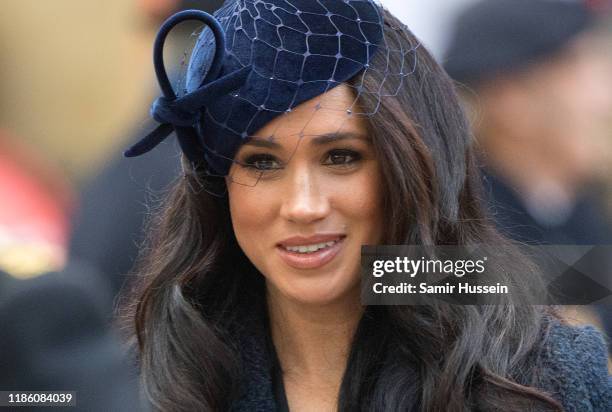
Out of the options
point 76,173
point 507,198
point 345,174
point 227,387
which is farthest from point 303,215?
point 76,173

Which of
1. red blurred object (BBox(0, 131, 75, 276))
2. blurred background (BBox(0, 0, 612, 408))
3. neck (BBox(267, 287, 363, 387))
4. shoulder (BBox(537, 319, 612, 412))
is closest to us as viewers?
shoulder (BBox(537, 319, 612, 412))

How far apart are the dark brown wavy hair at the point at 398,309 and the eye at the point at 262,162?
13 centimetres

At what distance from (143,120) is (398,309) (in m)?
0.72

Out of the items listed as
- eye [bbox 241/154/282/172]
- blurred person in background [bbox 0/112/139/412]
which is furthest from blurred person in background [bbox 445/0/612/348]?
blurred person in background [bbox 0/112/139/412]

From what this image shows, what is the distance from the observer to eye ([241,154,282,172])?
1.34 metres

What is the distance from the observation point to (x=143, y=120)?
1795 mm

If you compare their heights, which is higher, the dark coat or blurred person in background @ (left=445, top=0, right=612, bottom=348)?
blurred person in background @ (left=445, top=0, right=612, bottom=348)

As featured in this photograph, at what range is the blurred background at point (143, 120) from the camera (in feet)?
5.38

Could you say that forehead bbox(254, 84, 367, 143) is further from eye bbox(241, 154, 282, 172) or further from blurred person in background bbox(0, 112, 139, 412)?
blurred person in background bbox(0, 112, 139, 412)

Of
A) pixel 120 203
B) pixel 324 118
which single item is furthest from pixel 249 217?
pixel 120 203

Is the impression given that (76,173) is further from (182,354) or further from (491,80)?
(491,80)

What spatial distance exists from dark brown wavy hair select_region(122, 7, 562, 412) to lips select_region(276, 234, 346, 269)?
81 mm

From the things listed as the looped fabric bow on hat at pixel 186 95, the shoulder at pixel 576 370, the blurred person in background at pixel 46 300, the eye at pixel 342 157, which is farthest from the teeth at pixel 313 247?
the blurred person in background at pixel 46 300

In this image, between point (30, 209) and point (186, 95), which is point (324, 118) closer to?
point (186, 95)
